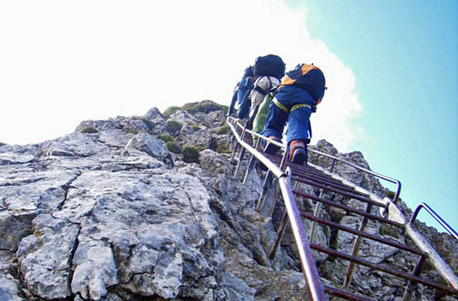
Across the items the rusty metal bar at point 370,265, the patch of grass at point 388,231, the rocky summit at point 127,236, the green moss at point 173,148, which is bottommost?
the patch of grass at point 388,231

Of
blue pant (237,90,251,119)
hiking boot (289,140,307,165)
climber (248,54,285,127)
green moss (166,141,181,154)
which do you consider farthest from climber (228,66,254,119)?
hiking boot (289,140,307,165)

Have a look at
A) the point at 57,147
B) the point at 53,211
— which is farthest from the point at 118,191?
the point at 57,147

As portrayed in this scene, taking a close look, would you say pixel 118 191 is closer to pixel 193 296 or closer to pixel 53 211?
pixel 53 211

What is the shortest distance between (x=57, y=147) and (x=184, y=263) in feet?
21.3

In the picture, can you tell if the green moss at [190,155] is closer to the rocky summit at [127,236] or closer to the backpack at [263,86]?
the backpack at [263,86]

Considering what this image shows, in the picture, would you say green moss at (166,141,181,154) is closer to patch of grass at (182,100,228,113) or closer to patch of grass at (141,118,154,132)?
patch of grass at (141,118,154,132)

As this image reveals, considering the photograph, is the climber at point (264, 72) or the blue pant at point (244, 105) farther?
the blue pant at point (244, 105)

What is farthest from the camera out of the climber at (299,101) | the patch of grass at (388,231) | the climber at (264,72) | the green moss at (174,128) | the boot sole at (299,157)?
the green moss at (174,128)

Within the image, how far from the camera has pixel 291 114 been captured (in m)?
7.54

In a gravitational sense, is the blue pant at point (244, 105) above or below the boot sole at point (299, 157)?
above

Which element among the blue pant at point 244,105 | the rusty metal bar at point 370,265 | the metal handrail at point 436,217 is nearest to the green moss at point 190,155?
the blue pant at point 244,105

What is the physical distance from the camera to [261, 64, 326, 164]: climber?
6950mm

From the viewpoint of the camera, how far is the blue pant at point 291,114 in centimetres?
706

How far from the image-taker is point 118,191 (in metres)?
5.23
